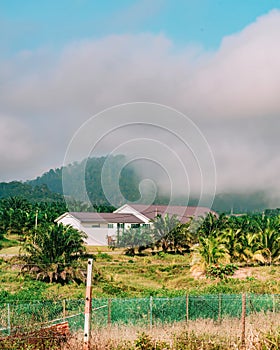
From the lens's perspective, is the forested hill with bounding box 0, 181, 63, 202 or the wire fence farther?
the forested hill with bounding box 0, 181, 63, 202

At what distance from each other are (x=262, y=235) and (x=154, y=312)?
14872 millimetres

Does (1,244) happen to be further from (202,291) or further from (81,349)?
(81,349)

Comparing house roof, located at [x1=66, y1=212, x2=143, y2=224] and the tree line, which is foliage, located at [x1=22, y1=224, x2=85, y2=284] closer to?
the tree line

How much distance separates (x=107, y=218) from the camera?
1703 inches

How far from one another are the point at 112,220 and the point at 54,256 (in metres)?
19.0

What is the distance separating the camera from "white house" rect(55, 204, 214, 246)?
40.4 m

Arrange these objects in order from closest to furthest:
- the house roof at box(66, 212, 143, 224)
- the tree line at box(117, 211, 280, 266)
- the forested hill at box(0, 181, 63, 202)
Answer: the tree line at box(117, 211, 280, 266) < the house roof at box(66, 212, 143, 224) < the forested hill at box(0, 181, 63, 202)

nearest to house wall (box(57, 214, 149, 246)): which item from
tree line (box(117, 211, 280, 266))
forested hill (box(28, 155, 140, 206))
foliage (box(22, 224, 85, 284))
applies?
forested hill (box(28, 155, 140, 206))

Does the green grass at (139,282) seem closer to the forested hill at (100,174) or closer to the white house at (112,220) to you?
the forested hill at (100,174)

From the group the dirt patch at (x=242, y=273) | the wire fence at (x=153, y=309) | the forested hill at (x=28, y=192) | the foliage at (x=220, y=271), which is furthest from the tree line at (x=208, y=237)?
the forested hill at (x=28, y=192)

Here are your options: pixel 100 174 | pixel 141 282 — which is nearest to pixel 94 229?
pixel 100 174

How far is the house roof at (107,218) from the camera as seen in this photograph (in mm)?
41544

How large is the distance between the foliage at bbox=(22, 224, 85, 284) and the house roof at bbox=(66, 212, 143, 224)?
14.3 m

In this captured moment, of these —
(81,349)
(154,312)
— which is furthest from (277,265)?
(81,349)
